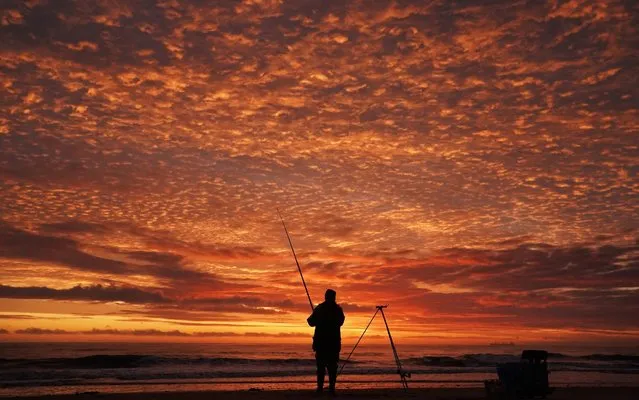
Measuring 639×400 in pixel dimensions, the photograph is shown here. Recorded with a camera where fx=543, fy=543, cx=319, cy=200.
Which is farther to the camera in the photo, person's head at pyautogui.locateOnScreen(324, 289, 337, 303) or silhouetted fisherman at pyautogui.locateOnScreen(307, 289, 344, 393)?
person's head at pyautogui.locateOnScreen(324, 289, 337, 303)

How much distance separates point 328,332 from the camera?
39.0 ft

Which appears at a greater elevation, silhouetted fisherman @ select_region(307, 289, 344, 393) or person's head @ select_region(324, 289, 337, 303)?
person's head @ select_region(324, 289, 337, 303)

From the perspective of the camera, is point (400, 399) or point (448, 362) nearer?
point (400, 399)

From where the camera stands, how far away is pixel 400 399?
11.6m

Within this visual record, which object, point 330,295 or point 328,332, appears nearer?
point 328,332

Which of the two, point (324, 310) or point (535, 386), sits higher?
point (324, 310)

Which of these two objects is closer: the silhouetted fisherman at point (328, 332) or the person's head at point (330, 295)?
the silhouetted fisherman at point (328, 332)

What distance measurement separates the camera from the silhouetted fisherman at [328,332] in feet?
38.9

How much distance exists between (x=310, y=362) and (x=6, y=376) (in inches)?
950

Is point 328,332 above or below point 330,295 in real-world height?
below

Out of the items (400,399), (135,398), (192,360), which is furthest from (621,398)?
(192,360)

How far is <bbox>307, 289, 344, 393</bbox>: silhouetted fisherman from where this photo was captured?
1184cm

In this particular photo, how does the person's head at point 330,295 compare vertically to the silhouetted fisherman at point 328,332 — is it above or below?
above

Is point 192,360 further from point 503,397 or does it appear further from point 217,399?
point 503,397
